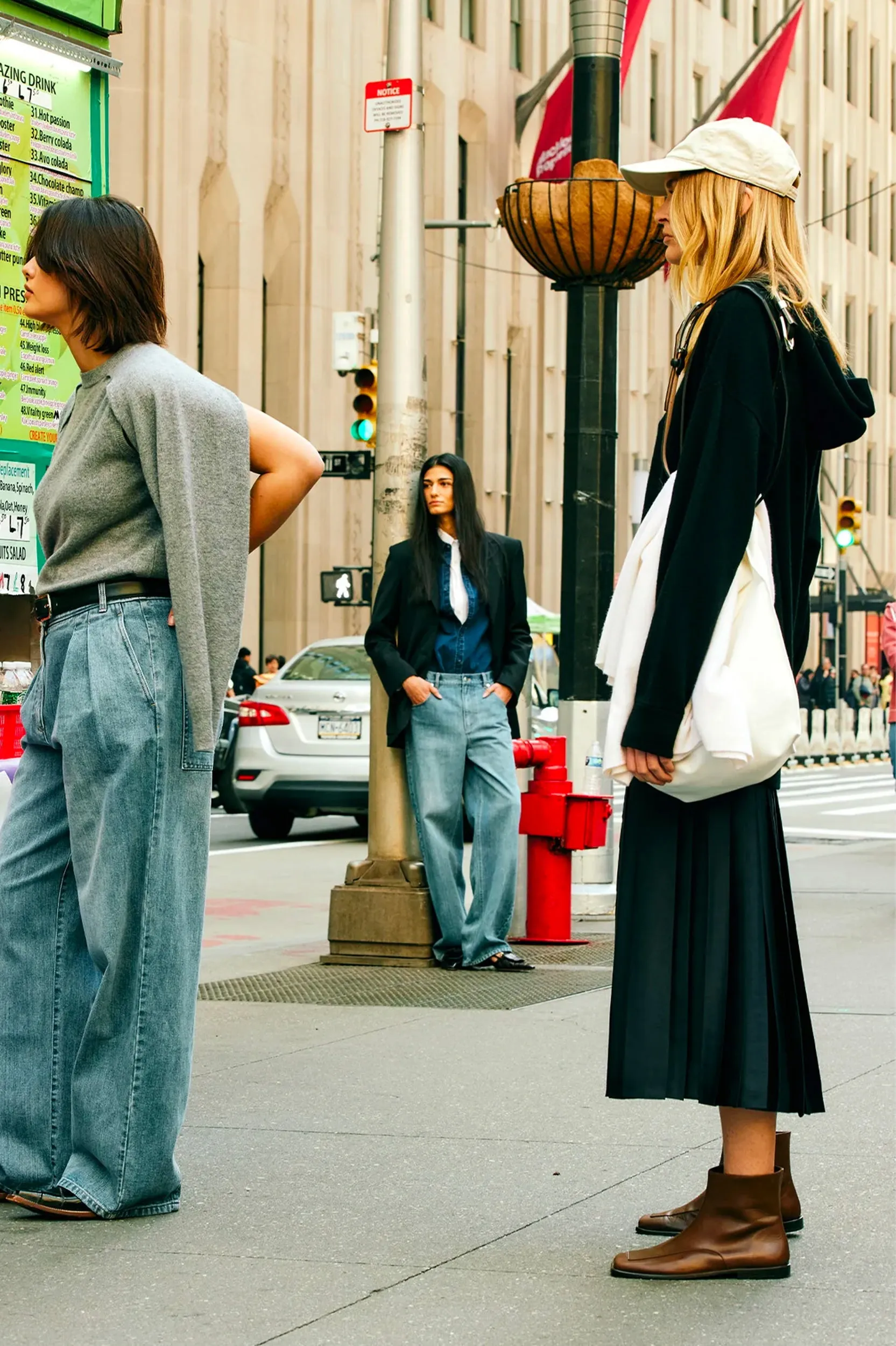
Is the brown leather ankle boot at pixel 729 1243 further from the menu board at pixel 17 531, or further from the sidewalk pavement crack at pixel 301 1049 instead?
the menu board at pixel 17 531

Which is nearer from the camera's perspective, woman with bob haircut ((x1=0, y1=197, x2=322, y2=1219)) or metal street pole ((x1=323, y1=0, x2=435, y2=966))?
woman with bob haircut ((x1=0, y1=197, x2=322, y2=1219))

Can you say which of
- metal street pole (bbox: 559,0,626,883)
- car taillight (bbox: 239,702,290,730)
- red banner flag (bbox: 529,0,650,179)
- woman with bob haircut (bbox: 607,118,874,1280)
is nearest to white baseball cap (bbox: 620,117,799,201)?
woman with bob haircut (bbox: 607,118,874,1280)

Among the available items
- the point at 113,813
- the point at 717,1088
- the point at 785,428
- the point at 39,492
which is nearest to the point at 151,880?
the point at 113,813

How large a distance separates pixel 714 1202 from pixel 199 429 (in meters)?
1.83

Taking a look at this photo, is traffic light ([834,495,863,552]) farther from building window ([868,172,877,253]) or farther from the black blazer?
building window ([868,172,877,253])

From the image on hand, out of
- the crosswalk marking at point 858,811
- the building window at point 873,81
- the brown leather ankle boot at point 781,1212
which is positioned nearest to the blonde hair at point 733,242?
the brown leather ankle boot at point 781,1212

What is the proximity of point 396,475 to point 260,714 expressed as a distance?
821 cm

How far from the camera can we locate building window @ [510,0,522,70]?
140ft

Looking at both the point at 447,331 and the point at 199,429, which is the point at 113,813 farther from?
the point at 447,331

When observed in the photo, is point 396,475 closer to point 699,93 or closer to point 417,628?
point 417,628

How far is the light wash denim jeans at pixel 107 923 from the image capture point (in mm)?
4141

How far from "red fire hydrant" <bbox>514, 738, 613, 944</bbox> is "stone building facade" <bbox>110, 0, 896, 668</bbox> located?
61.9 ft

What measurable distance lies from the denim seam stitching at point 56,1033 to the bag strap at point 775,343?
156 centimetres

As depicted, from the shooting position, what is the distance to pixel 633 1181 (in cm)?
451
